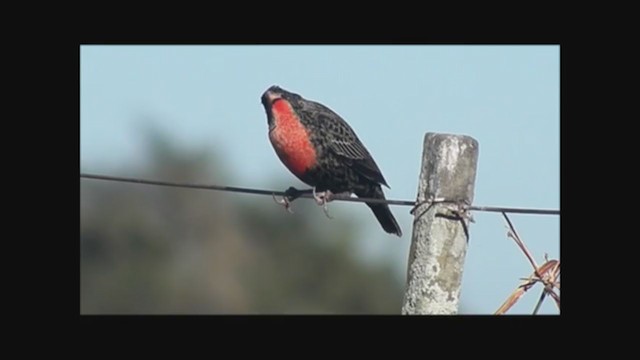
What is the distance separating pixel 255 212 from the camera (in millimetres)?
34312

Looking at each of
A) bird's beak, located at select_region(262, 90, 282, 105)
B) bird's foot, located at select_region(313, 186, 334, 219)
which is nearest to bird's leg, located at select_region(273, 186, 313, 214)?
bird's foot, located at select_region(313, 186, 334, 219)

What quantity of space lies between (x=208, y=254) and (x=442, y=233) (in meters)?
26.3

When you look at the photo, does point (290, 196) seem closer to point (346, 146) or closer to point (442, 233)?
point (346, 146)

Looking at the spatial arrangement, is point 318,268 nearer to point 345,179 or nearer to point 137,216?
point 137,216

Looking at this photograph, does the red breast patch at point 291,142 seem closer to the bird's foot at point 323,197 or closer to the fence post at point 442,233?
the bird's foot at point 323,197

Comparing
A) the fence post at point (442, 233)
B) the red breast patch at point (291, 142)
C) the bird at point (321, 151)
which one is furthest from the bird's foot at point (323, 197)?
the fence post at point (442, 233)

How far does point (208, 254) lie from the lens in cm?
3262

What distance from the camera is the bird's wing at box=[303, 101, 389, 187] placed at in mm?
9070

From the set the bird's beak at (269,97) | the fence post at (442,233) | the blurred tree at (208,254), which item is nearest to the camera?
the fence post at (442,233)

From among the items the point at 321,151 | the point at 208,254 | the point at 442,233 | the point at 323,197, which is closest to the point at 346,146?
the point at 321,151

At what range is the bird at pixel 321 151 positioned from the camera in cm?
888

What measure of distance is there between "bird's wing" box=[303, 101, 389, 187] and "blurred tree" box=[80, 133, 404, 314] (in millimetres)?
19128
